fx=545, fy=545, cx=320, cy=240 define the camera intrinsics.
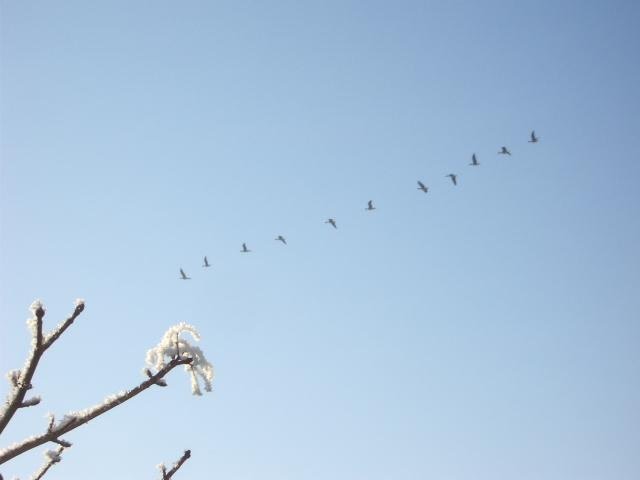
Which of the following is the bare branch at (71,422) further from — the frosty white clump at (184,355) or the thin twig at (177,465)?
the thin twig at (177,465)

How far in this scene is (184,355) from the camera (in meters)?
4.14

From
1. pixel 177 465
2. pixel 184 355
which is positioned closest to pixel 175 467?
pixel 177 465

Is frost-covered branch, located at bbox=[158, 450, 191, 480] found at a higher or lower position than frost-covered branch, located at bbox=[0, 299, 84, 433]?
lower

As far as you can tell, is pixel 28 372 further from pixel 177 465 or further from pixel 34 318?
pixel 177 465

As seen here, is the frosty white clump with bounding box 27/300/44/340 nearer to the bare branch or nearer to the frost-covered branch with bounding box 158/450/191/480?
the bare branch

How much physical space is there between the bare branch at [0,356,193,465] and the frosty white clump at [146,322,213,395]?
7.1 inches

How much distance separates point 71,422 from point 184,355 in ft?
2.87

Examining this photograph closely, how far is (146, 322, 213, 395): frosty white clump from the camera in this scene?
Answer: 4111 millimetres

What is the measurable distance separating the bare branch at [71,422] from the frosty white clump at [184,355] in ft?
0.59

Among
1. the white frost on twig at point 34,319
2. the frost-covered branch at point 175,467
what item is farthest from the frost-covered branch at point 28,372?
the frost-covered branch at point 175,467

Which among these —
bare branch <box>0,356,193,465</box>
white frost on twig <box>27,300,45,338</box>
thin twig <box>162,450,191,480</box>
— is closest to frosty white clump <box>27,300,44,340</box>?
white frost on twig <box>27,300,45,338</box>

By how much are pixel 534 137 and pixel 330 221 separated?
60.1ft

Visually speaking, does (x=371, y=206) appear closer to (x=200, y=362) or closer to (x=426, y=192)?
(x=426, y=192)

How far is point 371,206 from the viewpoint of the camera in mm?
43562
